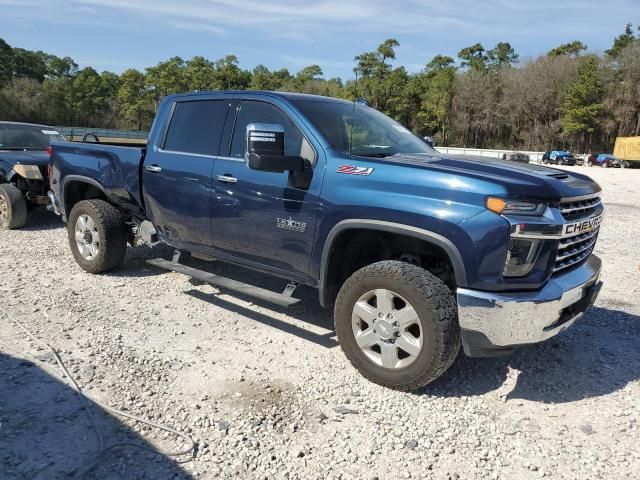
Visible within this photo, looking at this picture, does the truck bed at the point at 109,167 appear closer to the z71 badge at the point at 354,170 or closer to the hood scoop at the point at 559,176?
the z71 badge at the point at 354,170

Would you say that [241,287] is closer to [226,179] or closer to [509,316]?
[226,179]

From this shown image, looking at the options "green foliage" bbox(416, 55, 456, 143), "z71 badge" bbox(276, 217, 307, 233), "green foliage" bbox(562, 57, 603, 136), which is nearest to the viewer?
"z71 badge" bbox(276, 217, 307, 233)

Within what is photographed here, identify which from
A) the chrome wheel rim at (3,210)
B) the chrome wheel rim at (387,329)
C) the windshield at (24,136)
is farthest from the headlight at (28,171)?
the chrome wheel rim at (387,329)

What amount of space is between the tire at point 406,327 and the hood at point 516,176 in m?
0.72

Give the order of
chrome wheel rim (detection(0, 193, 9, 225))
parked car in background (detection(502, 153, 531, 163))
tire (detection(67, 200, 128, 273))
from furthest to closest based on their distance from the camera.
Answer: chrome wheel rim (detection(0, 193, 9, 225)) → tire (detection(67, 200, 128, 273)) → parked car in background (detection(502, 153, 531, 163))

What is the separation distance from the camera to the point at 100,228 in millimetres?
5625

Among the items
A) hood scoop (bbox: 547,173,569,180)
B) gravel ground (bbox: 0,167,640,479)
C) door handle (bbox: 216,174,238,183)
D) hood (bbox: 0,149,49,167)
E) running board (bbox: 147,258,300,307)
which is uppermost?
hood scoop (bbox: 547,173,569,180)

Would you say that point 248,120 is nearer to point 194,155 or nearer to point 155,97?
point 194,155

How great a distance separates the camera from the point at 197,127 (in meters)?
4.81

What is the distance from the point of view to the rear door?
4578mm

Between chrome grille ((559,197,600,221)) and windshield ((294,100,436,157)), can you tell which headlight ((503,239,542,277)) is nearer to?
chrome grille ((559,197,600,221))

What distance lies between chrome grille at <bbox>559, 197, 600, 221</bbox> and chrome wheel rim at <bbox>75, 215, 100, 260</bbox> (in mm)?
4761

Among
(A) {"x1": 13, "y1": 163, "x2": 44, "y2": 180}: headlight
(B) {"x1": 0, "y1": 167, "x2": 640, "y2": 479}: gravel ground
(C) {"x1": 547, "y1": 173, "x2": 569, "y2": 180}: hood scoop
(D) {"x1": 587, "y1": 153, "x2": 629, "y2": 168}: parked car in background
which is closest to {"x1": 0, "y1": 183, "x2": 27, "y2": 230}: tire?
(A) {"x1": 13, "y1": 163, "x2": 44, "y2": 180}: headlight

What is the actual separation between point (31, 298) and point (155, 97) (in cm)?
7972
